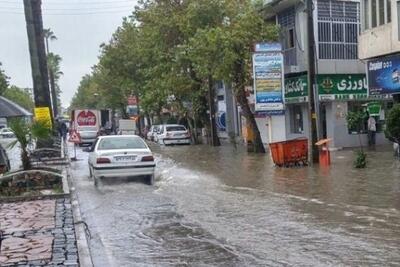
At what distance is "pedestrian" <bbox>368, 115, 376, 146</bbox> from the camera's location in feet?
92.3

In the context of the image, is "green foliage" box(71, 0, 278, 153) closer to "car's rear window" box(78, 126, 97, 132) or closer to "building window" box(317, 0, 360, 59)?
"building window" box(317, 0, 360, 59)

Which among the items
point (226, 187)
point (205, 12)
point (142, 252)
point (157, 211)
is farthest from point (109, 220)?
point (205, 12)

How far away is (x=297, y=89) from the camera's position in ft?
101

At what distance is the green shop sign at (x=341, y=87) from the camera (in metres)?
29.2

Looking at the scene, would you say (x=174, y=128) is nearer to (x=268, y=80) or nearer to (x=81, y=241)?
(x=268, y=80)

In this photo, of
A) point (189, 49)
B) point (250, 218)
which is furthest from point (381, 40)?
point (250, 218)

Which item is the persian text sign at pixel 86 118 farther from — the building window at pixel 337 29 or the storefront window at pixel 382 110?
the storefront window at pixel 382 110

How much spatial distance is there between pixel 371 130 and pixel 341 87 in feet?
8.62

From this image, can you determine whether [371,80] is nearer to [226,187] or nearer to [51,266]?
[226,187]

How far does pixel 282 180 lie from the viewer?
55.9 ft

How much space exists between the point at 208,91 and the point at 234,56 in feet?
34.9

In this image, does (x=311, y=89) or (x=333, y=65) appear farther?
(x=333, y=65)

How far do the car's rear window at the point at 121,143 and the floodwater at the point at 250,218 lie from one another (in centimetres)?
110

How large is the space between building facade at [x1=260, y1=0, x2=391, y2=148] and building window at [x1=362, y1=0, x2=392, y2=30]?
130 inches
